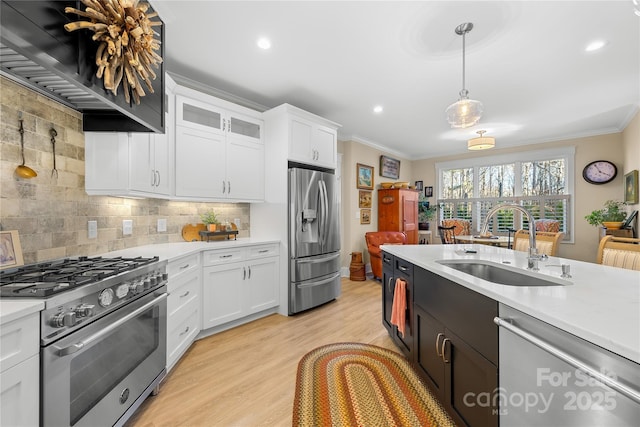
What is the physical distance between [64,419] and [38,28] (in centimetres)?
153

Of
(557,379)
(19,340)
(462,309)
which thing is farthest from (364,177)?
(19,340)

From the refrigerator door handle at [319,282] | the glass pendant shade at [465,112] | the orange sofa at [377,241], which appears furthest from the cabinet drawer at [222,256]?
the orange sofa at [377,241]

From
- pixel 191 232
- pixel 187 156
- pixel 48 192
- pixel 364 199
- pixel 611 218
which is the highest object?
pixel 187 156

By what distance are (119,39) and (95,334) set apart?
1368mm

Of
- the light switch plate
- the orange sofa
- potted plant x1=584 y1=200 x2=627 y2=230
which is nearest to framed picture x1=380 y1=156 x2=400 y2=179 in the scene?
the orange sofa

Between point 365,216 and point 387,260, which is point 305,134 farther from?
point 365,216

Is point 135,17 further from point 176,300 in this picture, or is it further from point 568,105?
point 568,105

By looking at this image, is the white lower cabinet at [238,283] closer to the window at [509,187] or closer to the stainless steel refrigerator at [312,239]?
the stainless steel refrigerator at [312,239]

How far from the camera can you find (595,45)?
92.4 inches

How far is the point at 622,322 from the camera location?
0.76 meters

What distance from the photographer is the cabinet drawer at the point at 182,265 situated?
1.96 m

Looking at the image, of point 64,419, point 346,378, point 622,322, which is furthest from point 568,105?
point 64,419

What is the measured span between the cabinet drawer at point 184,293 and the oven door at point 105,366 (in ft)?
0.64

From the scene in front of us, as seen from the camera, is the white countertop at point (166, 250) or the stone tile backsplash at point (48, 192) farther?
the white countertop at point (166, 250)
